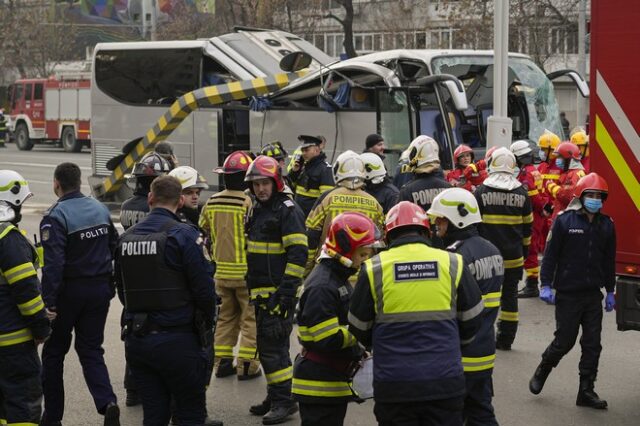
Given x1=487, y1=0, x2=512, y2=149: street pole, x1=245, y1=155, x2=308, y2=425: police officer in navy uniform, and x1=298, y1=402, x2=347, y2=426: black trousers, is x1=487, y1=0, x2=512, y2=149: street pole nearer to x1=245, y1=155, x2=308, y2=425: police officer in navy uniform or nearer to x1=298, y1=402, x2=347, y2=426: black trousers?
x1=245, y1=155, x2=308, y2=425: police officer in navy uniform

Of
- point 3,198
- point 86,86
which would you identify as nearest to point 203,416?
point 3,198

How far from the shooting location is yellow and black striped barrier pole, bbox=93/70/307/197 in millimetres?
18547

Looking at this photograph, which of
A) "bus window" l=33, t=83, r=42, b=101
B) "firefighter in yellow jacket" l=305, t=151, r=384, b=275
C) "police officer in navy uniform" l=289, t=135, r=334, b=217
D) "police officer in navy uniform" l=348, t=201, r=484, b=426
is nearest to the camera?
"police officer in navy uniform" l=348, t=201, r=484, b=426

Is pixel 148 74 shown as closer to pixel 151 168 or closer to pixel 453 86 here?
pixel 453 86

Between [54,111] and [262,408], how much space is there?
3637 centimetres

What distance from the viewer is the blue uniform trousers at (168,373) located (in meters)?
6.44

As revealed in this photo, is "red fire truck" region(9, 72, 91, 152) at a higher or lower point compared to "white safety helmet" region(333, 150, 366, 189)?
higher

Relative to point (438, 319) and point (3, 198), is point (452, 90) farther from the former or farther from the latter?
point (438, 319)

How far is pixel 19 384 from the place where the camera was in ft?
22.1

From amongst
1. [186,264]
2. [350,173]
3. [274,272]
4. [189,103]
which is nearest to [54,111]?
[189,103]

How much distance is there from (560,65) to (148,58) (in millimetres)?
30759

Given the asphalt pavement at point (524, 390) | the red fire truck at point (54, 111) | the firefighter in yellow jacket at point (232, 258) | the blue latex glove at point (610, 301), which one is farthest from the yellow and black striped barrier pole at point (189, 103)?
the red fire truck at point (54, 111)

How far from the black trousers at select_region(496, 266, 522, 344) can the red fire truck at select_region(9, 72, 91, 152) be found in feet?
108

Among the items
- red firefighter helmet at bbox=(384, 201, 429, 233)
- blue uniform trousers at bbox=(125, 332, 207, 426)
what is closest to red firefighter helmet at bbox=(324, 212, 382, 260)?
red firefighter helmet at bbox=(384, 201, 429, 233)
